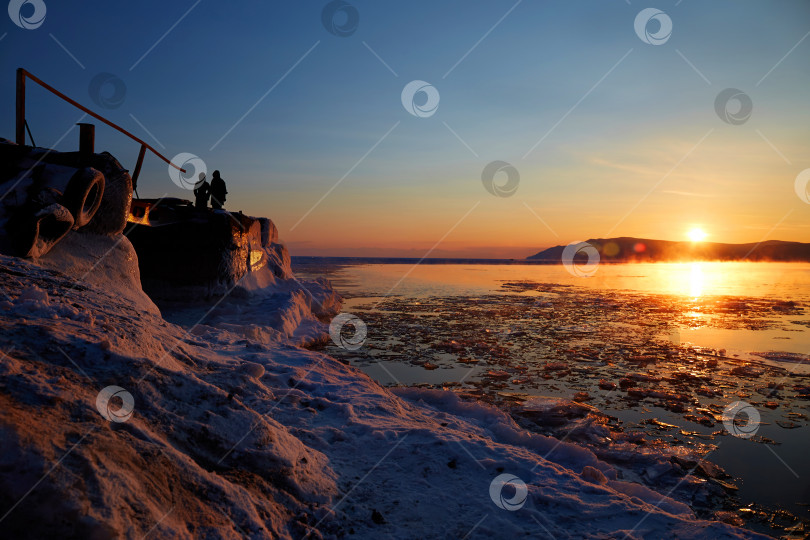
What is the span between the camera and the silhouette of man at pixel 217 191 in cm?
1251

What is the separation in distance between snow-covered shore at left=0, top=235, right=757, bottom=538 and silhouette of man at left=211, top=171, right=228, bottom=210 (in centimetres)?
817

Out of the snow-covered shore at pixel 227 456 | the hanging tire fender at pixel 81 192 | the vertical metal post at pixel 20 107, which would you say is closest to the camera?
the snow-covered shore at pixel 227 456

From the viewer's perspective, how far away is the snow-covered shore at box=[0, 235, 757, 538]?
2.17 m

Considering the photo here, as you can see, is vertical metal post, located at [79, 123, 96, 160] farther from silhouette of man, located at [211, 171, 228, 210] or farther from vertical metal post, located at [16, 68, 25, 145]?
silhouette of man, located at [211, 171, 228, 210]

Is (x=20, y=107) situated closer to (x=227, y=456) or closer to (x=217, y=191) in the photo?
(x=227, y=456)

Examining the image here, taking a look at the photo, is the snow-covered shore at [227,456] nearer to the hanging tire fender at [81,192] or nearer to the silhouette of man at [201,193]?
the hanging tire fender at [81,192]

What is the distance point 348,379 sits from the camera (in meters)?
5.75

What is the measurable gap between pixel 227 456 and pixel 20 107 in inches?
229

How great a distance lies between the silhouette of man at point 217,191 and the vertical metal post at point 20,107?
251 inches

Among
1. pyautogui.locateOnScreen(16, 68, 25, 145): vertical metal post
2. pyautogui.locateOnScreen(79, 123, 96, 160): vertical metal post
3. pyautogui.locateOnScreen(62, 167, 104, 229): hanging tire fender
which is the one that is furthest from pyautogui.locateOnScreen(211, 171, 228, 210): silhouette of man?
pyautogui.locateOnScreen(62, 167, 104, 229): hanging tire fender

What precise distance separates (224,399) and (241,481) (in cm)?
74

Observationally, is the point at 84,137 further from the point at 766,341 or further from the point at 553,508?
the point at 766,341

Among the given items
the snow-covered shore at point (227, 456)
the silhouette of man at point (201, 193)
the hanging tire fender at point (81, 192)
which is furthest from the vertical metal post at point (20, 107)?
the silhouette of man at point (201, 193)

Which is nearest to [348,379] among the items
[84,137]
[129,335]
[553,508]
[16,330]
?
[129,335]
